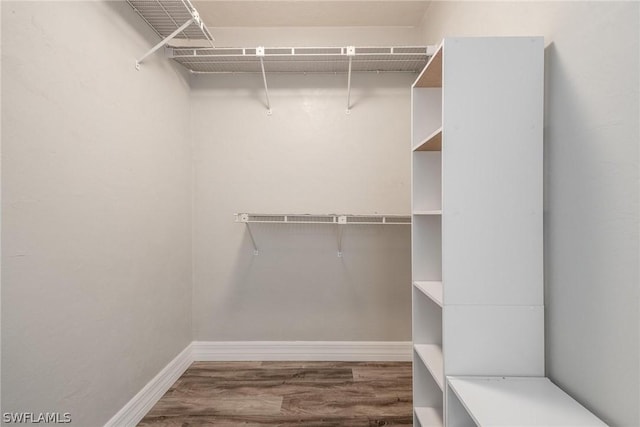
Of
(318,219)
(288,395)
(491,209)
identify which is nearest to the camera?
(491,209)

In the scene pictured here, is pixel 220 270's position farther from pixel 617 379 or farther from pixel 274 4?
pixel 617 379

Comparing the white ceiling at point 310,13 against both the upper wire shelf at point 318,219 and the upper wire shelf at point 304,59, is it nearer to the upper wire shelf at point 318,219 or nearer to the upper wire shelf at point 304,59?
the upper wire shelf at point 304,59

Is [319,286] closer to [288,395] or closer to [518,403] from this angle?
[288,395]

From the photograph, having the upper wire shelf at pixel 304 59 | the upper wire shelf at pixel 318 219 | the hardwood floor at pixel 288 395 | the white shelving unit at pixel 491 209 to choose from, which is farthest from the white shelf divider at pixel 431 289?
the upper wire shelf at pixel 304 59

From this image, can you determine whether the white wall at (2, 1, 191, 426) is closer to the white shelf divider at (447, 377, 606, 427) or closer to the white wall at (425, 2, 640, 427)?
the white shelf divider at (447, 377, 606, 427)

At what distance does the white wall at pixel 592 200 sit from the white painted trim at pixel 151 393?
211cm

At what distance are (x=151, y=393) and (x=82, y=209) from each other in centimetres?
129

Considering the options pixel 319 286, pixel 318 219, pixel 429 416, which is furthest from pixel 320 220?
pixel 429 416

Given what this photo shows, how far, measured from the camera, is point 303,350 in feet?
8.73

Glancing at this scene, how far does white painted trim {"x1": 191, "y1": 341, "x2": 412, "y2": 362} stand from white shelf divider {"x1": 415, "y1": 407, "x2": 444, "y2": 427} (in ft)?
3.23

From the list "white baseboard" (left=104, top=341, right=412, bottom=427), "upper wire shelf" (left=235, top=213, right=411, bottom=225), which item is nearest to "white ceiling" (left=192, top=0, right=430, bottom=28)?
"upper wire shelf" (left=235, top=213, right=411, bottom=225)

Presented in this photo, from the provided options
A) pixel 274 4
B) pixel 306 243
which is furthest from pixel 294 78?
pixel 306 243

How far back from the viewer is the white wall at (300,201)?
2.64 m

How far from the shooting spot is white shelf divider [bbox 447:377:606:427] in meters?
0.95
